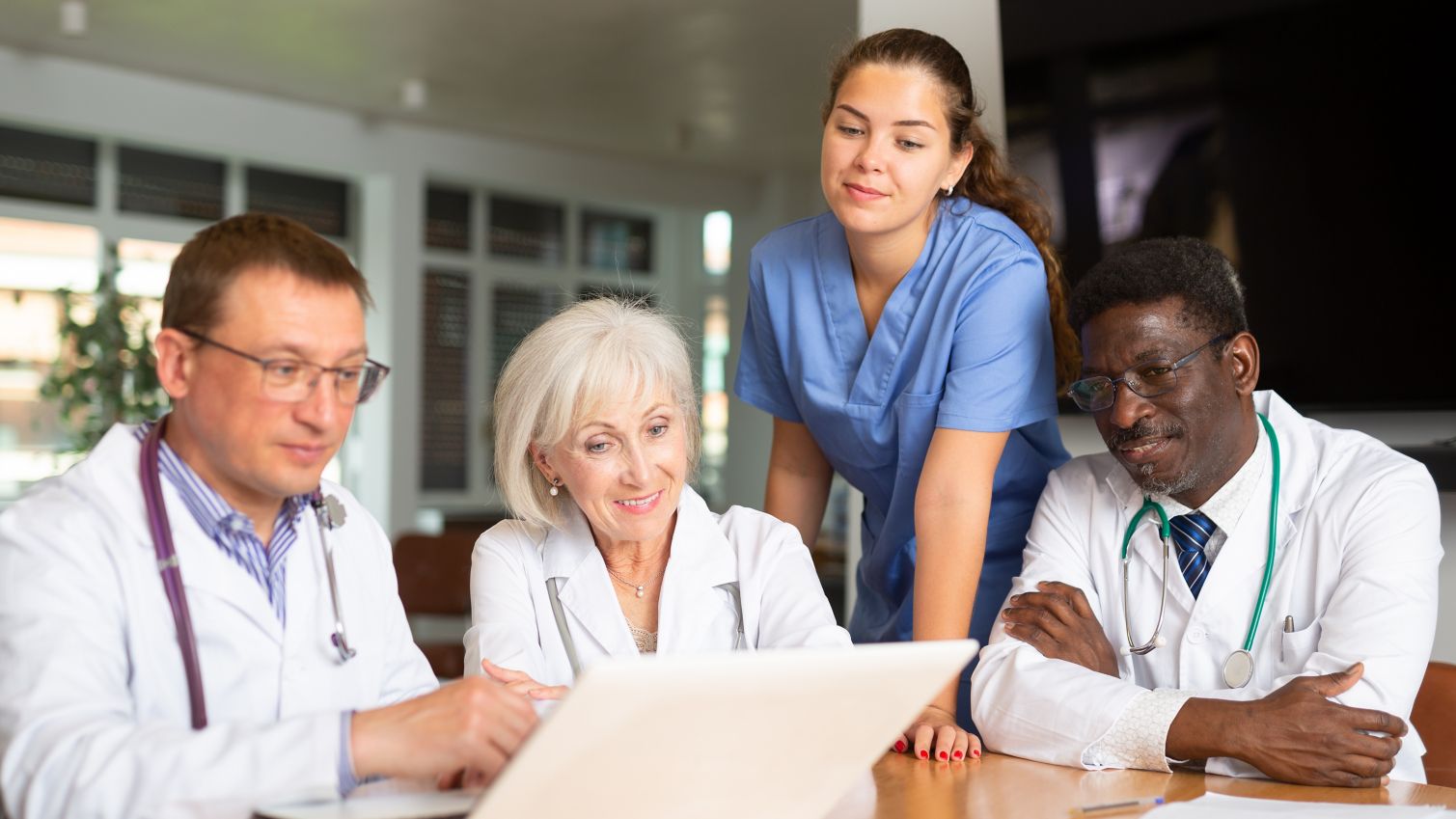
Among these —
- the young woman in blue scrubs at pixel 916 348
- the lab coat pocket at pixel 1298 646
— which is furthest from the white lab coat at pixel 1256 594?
the young woman in blue scrubs at pixel 916 348

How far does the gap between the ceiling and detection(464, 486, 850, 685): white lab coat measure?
4056 millimetres

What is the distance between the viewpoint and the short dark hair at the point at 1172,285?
1.97m

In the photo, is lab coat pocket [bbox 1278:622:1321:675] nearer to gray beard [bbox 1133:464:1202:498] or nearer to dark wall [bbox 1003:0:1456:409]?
gray beard [bbox 1133:464:1202:498]

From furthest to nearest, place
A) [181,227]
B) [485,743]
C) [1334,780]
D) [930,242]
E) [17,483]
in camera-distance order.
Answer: [181,227]
[17,483]
[930,242]
[1334,780]
[485,743]

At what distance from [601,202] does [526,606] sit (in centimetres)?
864

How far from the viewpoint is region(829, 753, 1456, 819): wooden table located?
1488mm

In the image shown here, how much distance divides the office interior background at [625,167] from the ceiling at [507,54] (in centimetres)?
2

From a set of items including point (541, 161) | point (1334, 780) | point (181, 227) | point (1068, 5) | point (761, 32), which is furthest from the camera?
point (541, 161)

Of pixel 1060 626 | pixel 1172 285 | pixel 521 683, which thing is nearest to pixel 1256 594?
pixel 1060 626

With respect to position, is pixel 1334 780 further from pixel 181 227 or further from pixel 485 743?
pixel 181 227

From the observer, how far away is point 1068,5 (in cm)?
323

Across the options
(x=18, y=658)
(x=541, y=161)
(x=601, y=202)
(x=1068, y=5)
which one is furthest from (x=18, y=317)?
(x=18, y=658)

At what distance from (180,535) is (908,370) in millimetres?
1222

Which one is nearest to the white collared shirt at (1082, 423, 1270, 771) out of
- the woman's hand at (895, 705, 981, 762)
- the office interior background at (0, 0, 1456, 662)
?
the woman's hand at (895, 705, 981, 762)
